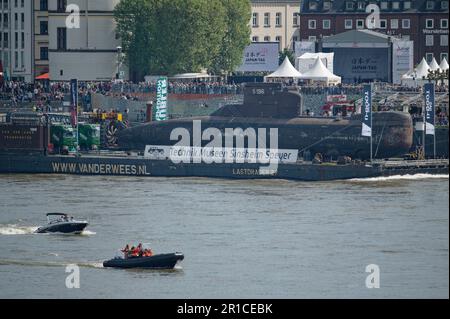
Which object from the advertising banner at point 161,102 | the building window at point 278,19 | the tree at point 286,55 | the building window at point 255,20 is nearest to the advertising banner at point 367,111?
the advertising banner at point 161,102

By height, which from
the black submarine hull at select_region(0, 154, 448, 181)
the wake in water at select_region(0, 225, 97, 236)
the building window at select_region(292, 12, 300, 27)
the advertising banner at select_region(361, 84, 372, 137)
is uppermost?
the building window at select_region(292, 12, 300, 27)

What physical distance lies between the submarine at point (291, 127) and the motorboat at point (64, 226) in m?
31.3

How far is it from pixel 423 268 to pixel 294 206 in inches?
860

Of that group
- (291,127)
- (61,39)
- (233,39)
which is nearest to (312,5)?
(233,39)

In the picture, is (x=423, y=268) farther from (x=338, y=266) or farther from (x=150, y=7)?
(x=150, y=7)

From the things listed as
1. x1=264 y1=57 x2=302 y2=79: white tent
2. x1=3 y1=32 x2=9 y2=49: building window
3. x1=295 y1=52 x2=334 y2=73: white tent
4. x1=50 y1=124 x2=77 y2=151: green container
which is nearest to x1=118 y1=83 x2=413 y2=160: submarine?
x1=50 y1=124 x2=77 y2=151: green container

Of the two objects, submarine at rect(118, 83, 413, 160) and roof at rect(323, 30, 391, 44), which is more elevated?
roof at rect(323, 30, 391, 44)

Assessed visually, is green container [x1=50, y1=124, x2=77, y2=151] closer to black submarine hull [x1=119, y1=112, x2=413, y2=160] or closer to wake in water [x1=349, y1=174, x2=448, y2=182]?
black submarine hull [x1=119, y1=112, x2=413, y2=160]

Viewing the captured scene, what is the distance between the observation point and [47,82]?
6043 inches

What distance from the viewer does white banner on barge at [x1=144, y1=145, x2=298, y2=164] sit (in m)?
117

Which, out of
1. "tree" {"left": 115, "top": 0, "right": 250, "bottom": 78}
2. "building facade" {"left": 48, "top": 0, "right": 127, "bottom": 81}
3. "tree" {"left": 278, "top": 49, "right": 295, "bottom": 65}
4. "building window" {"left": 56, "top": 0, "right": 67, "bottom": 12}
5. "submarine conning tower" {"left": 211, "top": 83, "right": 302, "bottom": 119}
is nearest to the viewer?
"submarine conning tower" {"left": 211, "top": 83, "right": 302, "bottom": 119}

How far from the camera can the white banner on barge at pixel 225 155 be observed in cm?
11662

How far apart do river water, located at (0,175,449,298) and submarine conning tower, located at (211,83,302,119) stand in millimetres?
10115
